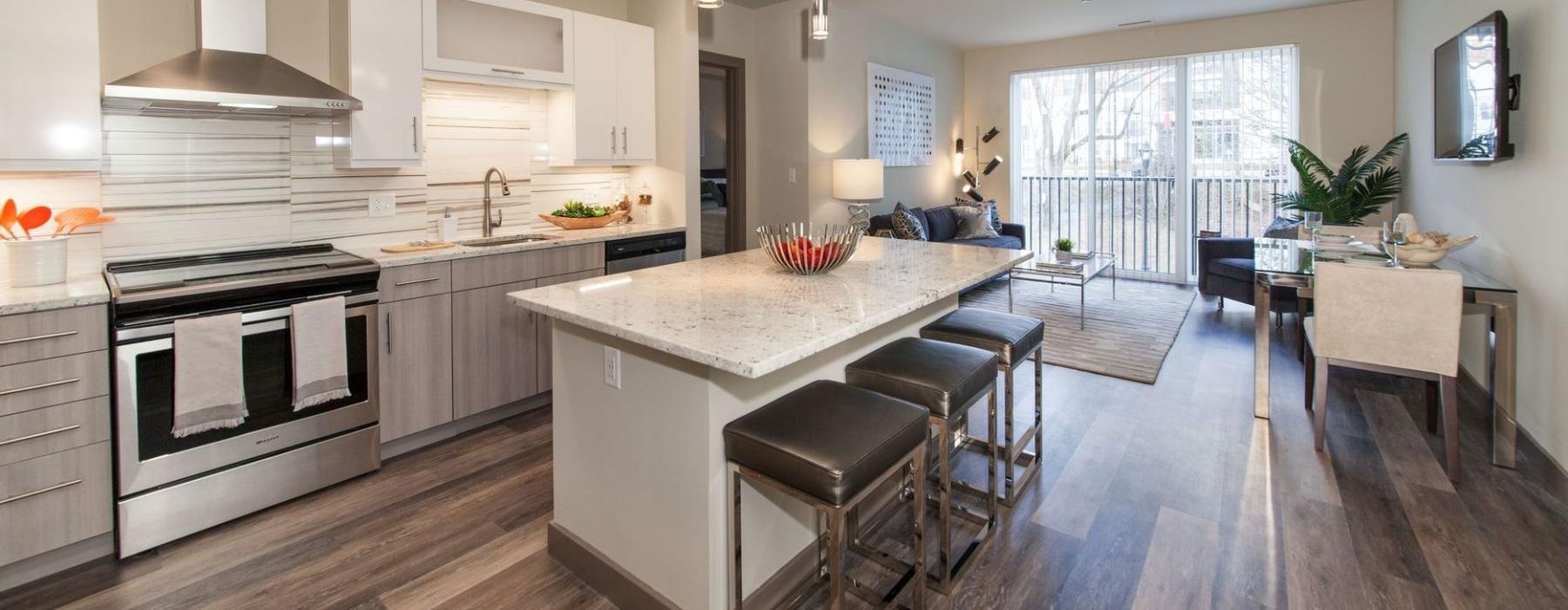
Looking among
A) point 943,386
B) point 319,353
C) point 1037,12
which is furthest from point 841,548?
point 1037,12

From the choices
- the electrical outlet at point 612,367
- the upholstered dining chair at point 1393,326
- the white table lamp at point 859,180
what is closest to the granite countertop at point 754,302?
the electrical outlet at point 612,367

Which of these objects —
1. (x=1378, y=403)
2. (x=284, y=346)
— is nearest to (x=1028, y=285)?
(x=1378, y=403)

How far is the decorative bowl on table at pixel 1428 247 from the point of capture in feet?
9.93

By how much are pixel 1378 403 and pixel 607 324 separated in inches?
158

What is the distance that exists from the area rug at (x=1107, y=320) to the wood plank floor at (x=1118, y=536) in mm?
1115

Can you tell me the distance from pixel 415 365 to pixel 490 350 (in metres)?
0.37

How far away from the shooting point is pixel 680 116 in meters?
4.46

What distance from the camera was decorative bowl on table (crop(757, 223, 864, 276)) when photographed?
254 cm

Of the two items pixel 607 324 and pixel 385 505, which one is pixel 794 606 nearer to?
pixel 607 324

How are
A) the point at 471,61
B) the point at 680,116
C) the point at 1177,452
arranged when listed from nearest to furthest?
the point at 1177,452 → the point at 471,61 → the point at 680,116

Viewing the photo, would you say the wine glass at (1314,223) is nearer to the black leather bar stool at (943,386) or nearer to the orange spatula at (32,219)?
the black leather bar stool at (943,386)

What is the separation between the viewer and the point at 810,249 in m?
2.53

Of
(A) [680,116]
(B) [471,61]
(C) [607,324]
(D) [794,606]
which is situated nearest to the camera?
(C) [607,324]

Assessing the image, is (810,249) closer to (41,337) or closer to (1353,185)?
(41,337)
